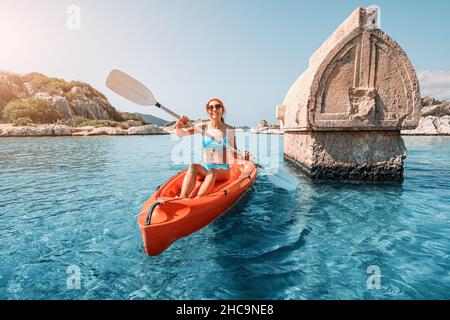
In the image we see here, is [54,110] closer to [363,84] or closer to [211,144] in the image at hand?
[211,144]

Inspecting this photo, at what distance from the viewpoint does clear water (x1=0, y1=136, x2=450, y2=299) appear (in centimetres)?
259

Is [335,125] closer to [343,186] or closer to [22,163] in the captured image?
[343,186]

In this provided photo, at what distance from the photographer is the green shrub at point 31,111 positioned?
3834cm

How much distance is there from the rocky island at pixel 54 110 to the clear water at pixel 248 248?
1330 inches

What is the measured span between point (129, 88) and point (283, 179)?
421cm

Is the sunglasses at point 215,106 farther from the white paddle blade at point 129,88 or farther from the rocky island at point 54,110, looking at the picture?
the rocky island at point 54,110

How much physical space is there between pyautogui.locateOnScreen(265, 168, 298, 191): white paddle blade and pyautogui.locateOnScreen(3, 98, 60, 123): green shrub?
152 feet

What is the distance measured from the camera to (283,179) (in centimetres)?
631

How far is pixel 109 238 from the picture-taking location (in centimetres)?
377

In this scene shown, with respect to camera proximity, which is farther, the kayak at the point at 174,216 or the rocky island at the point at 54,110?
the rocky island at the point at 54,110

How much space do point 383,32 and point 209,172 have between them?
540 cm

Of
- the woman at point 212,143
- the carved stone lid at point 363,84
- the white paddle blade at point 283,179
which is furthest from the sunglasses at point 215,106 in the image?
the carved stone lid at point 363,84

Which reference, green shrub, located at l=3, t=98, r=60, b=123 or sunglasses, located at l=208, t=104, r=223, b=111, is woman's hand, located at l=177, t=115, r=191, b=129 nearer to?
sunglasses, located at l=208, t=104, r=223, b=111

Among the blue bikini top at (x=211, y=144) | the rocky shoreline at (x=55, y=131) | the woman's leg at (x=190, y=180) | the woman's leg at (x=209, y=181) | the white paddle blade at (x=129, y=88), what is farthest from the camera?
the rocky shoreline at (x=55, y=131)
